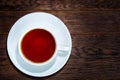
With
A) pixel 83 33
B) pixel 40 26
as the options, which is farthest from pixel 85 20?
pixel 40 26

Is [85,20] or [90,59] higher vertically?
[85,20]

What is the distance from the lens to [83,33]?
34.1 inches

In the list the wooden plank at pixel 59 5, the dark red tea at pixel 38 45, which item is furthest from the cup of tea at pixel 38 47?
the wooden plank at pixel 59 5

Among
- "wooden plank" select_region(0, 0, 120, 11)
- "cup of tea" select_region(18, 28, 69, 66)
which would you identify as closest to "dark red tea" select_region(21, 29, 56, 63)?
"cup of tea" select_region(18, 28, 69, 66)

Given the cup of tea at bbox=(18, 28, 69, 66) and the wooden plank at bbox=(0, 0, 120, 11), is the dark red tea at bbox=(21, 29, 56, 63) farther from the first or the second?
the wooden plank at bbox=(0, 0, 120, 11)

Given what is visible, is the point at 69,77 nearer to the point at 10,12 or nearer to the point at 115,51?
the point at 115,51

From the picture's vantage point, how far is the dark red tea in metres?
0.79

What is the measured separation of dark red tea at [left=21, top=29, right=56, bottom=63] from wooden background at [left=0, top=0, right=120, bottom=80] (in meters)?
0.07

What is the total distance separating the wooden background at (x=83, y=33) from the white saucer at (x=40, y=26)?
0.10ft

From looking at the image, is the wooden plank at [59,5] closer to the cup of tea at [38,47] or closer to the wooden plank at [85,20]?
the wooden plank at [85,20]

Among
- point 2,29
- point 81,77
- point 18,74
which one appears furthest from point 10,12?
point 81,77

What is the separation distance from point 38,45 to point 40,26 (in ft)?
0.23

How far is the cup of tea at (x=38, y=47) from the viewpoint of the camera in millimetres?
784

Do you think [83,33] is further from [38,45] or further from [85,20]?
[38,45]
